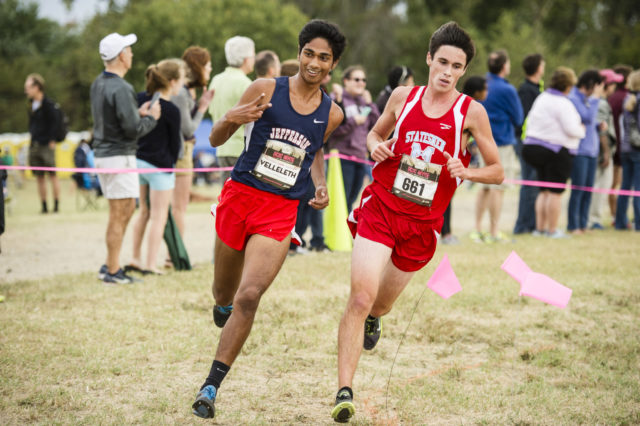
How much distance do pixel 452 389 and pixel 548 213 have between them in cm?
637

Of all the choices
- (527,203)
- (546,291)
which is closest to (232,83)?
(546,291)

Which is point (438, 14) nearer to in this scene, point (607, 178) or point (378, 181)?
point (607, 178)

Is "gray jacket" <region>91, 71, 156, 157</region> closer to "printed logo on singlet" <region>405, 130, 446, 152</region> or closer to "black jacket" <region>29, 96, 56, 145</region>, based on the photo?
"printed logo on singlet" <region>405, 130, 446, 152</region>

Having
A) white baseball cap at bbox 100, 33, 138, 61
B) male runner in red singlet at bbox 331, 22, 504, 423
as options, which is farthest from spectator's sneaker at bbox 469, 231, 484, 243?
male runner in red singlet at bbox 331, 22, 504, 423

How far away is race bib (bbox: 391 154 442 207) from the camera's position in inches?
154

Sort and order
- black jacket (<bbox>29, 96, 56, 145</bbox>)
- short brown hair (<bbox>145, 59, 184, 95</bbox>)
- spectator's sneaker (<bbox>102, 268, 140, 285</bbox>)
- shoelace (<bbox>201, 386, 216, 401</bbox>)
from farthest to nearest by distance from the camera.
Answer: black jacket (<bbox>29, 96, 56, 145</bbox>) → short brown hair (<bbox>145, 59, 184, 95</bbox>) → spectator's sneaker (<bbox>102, 268, 140, 285</bbox>) → shoelace (<bbox>201, 386, 216, 401</bbox>)

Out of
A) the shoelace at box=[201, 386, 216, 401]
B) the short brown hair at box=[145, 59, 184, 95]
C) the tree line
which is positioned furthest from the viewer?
the tree line

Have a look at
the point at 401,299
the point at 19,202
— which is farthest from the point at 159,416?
the point at 19,202

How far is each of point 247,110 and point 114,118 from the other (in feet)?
10.7

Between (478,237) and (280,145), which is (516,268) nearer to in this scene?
(280,145)

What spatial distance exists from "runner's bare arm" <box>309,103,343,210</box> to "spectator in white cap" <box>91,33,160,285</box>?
2892 mm

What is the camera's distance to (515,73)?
3234 centimetres

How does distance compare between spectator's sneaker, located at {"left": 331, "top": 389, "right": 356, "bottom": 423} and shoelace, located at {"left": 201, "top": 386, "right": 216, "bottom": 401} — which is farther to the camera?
shoelace, located at {"left": 201, "top": 386, "right": 216, "bottom": 401}

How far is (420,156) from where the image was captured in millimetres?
3906
